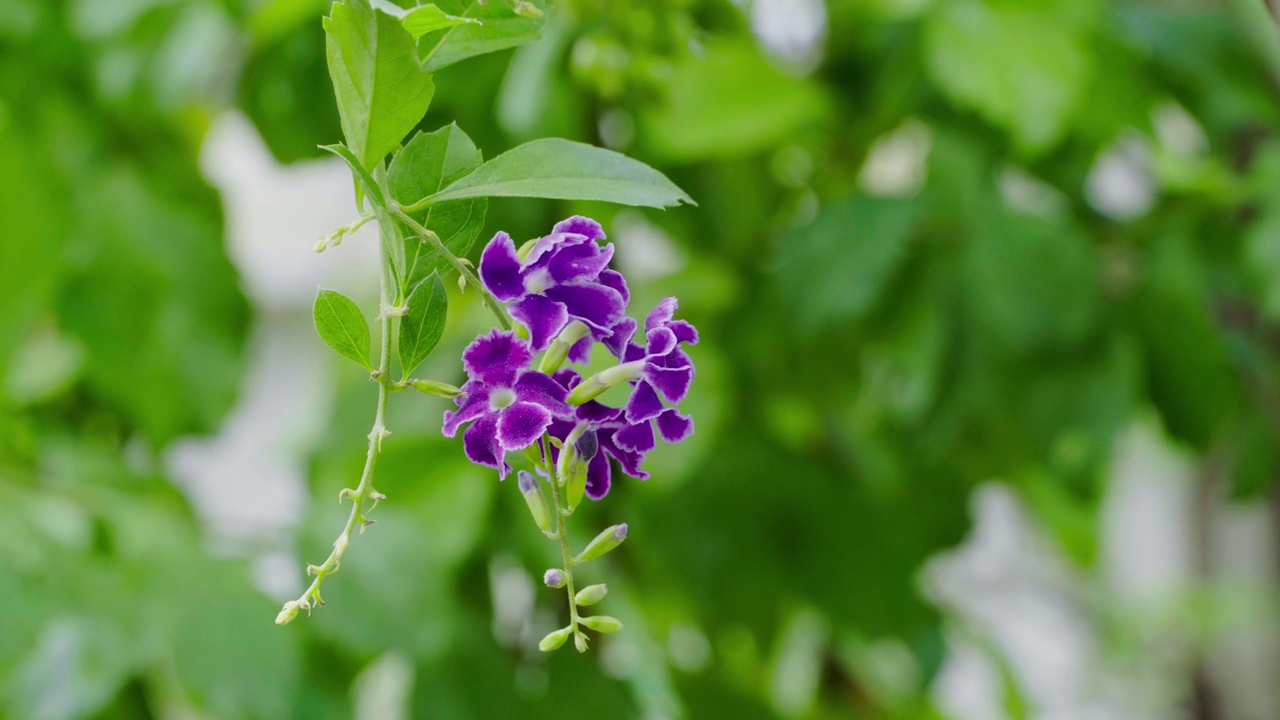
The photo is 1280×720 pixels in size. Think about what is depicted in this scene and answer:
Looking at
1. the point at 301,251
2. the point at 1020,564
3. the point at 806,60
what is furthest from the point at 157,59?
the point at 1020,564

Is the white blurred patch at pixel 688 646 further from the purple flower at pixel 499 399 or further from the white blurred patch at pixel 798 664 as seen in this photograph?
the purple flower at pixel 499 399

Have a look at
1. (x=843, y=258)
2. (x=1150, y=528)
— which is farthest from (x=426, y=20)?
(x=1150, y=528)

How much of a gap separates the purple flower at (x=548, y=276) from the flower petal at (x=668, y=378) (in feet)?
0.05

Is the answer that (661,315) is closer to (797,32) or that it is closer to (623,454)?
(623,454)

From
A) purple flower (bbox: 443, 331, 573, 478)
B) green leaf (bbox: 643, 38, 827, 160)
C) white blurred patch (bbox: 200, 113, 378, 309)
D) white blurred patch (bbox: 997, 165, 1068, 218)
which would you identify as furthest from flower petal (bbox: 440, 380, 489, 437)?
white blurred patch (bbox: 200, 113, 378, 309)

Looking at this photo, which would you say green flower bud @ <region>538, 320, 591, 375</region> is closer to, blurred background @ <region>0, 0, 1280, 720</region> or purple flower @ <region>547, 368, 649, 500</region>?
purple flower @ <region>547, 368, 649, 500</region>

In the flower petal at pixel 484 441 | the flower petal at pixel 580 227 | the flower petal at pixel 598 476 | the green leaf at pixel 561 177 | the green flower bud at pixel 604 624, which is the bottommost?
the green flower bud at pixel 604 624

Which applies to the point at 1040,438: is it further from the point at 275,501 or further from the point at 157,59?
the point at 275,501

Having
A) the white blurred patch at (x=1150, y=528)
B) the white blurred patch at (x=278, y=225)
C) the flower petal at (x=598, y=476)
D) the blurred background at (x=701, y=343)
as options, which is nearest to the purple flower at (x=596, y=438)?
the flower petal at (x=598, y=476)

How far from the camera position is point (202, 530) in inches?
24.9

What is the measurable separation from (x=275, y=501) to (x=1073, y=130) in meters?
1.14

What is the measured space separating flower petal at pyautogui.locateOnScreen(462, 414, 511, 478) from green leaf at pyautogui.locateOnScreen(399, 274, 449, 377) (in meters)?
0.02

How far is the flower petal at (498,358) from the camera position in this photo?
6.9 inches

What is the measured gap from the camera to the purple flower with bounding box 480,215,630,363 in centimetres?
18
